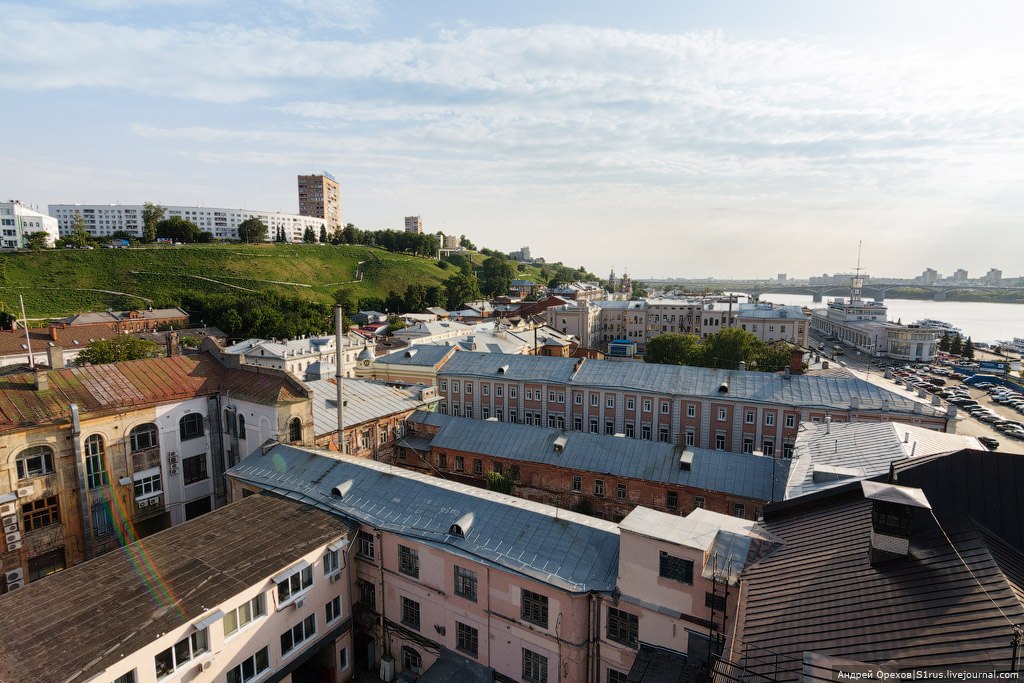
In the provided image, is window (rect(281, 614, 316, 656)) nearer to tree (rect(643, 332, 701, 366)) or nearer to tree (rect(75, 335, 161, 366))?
tree (rect(75, 335, 161, 366))

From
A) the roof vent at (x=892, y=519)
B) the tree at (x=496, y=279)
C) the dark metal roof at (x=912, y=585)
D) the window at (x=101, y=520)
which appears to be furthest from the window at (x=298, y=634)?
the tree at (x=496, y=279)

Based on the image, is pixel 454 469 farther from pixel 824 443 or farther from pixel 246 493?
pixel 824 443

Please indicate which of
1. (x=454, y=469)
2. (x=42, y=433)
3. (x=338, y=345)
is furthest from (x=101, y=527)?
(x=454, y=469)

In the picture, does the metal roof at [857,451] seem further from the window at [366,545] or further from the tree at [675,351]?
the tree at [675,351]

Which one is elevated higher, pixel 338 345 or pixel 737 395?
pixel 338 345

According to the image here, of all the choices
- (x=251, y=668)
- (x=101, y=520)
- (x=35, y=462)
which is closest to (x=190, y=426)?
(x=101, y=520)

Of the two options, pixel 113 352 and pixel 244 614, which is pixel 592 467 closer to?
pixel 244 614

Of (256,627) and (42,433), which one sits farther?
(42,433)
